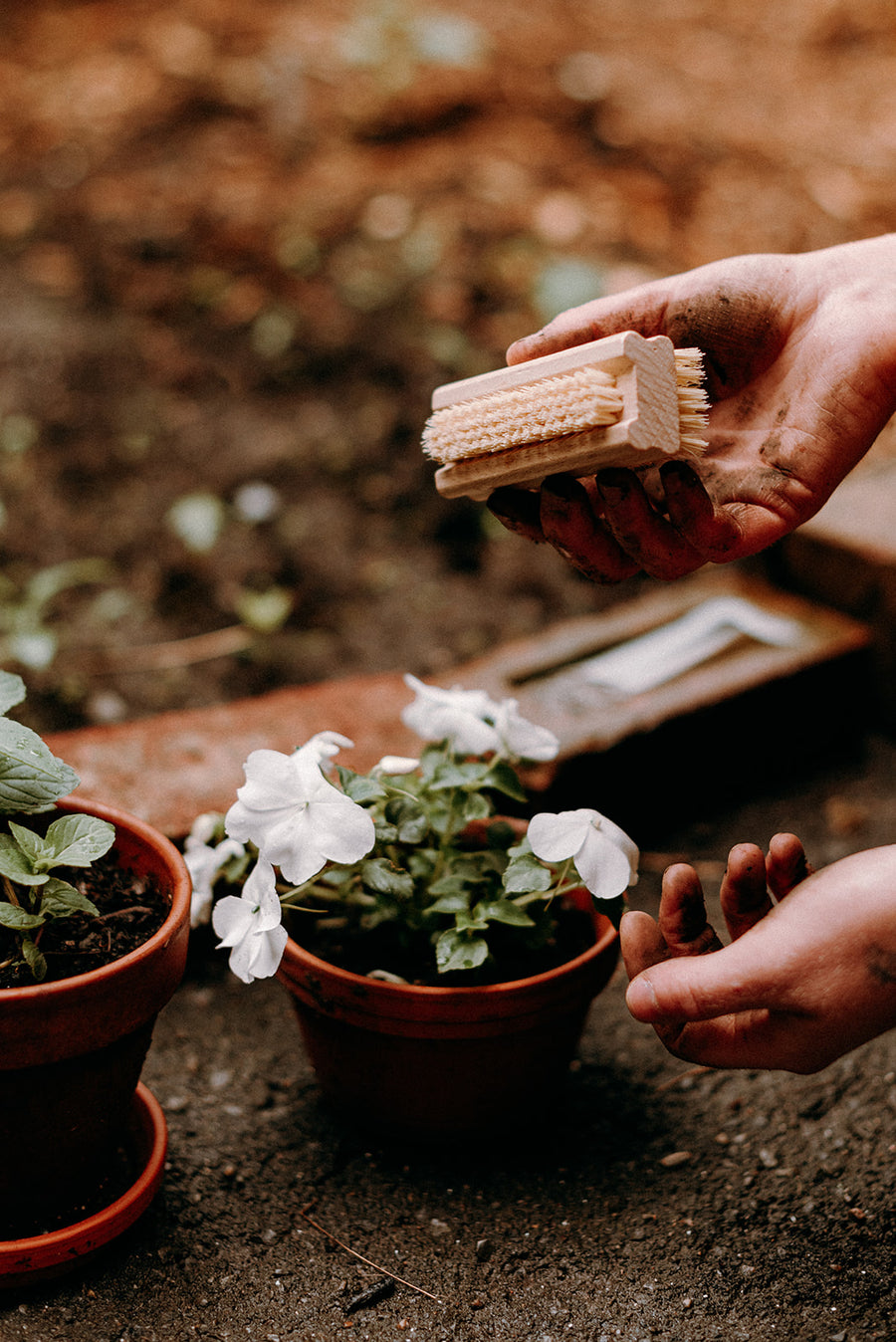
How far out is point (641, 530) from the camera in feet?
4.35

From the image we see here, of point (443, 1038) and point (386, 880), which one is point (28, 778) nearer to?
point (386, 880)

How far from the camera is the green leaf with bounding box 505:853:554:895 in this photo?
1161 millimetres

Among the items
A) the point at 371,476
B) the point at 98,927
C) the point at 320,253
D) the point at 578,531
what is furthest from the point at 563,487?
the point at 320,253

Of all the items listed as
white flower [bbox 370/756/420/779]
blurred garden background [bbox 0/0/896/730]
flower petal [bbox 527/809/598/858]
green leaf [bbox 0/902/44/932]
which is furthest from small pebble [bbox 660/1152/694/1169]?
blurred garden background [bbox 0/0/896/730]

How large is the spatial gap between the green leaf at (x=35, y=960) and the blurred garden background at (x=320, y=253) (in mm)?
1083

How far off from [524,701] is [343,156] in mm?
2370

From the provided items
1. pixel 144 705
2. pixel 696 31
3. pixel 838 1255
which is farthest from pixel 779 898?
pixel 696 31

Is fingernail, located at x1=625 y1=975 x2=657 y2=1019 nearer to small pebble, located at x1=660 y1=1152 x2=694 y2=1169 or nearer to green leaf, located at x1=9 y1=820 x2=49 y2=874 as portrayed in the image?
small pebble, located at x1=660 y1=1152 x2=694 y2=1169

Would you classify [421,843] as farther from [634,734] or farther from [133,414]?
[133,414]

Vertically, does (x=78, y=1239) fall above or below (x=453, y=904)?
below

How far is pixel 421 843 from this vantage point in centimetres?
141

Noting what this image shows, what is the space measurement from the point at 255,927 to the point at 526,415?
0.63m

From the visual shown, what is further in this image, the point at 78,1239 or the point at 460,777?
the point at 460,777

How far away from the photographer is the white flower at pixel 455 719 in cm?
134
